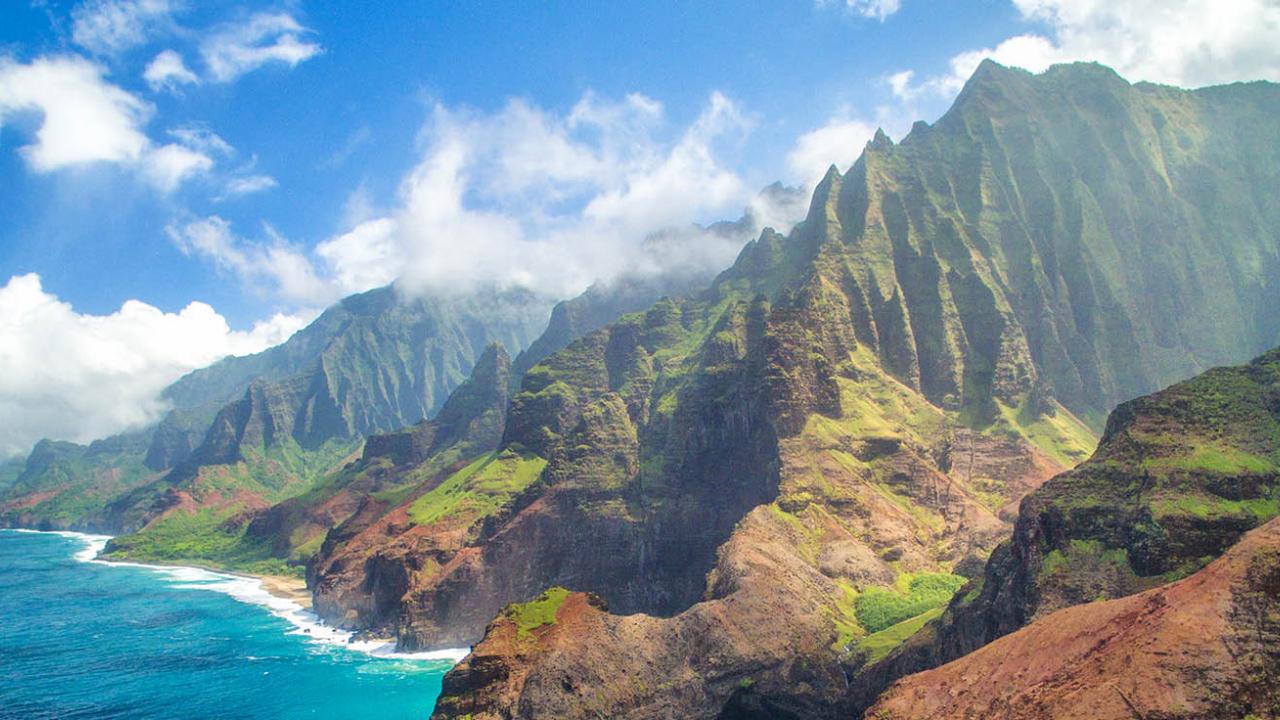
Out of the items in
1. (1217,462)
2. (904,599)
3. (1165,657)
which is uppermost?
(1217,462)

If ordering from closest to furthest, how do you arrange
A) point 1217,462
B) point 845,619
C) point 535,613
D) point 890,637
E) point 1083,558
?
point 1083,558, point 1217,462, point 535,613, point 890,637, point 845,619

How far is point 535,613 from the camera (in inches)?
3863

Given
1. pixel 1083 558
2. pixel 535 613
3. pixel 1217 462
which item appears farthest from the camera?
pixel 535 613

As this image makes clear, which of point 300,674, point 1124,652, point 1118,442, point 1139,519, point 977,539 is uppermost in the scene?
point 1118,442

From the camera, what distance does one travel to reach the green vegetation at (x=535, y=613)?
95000mm

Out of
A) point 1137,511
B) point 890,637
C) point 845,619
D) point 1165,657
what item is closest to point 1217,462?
point 1137,511

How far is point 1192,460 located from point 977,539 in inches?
3001

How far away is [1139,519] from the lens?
69.2 metres

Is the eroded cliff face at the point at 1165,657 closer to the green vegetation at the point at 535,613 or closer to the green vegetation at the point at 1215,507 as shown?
the green vegetation at the point at 1215,507

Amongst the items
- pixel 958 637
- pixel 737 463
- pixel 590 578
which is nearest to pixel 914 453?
pixel 737 463

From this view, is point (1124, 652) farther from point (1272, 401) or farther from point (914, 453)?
point (914, 453)

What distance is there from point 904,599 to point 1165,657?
72.7 meters

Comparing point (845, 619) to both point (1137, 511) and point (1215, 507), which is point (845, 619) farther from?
point (1215, 507)

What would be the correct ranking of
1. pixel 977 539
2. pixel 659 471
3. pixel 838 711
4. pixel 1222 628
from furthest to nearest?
pixel 659 471 < pixel 977 539 < pixel 838 711 < pixel 1222 628
